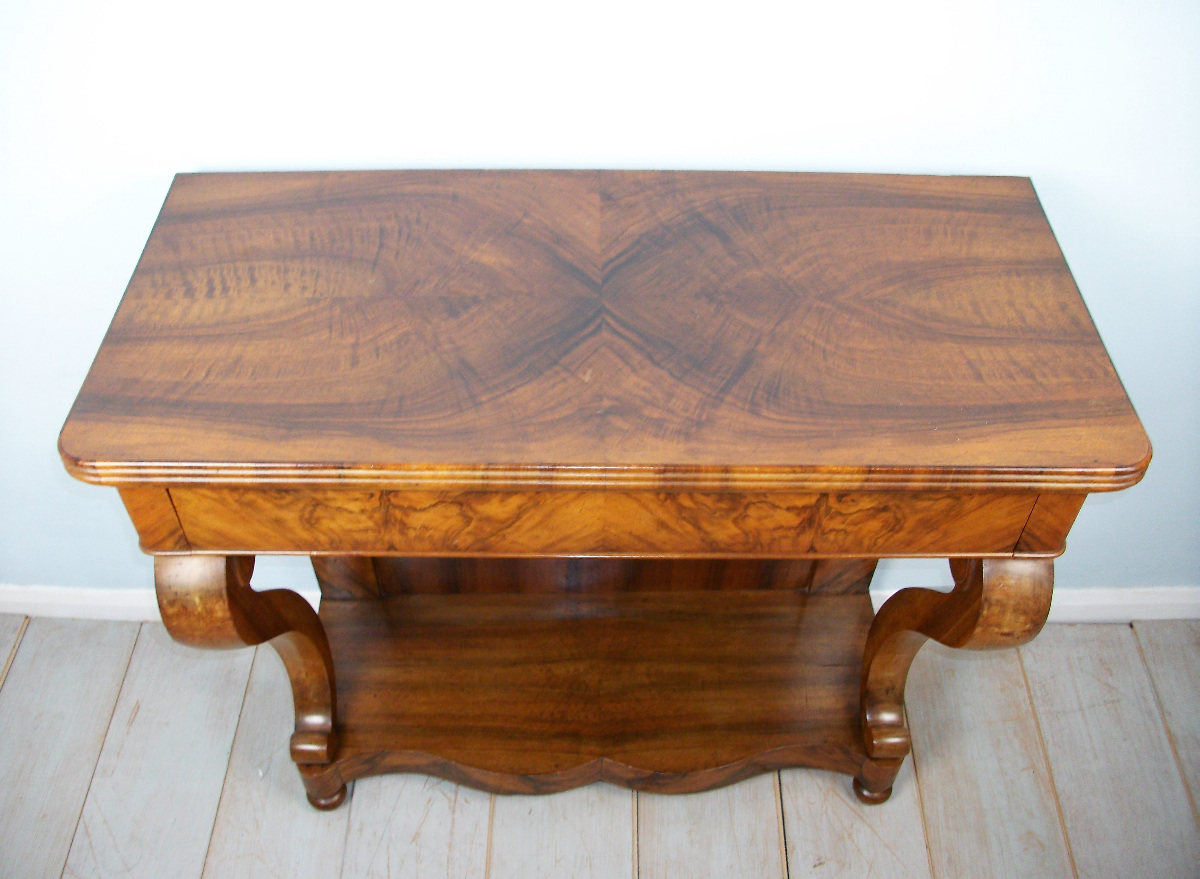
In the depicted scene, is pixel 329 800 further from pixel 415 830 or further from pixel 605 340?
pixel 605 340

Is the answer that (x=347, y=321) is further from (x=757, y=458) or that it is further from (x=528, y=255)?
(x=757, y=458)

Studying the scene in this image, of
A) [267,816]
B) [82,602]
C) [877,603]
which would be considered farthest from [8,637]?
[877,603]

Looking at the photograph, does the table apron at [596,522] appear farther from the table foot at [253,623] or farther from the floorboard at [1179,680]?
the floorboard at [1179,680]

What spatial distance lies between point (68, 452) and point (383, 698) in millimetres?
625

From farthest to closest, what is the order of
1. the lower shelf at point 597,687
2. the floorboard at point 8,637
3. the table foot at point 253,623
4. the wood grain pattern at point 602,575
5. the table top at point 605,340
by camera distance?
1. the floorboard at point 8,637
2. the wood grain pattern at point 602,575
3. the lower shelf at point 597,687
4. the table foot at point 253,623
5. the table top at point 605,340

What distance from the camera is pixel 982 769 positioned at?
140cm

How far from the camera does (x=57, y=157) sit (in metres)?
1.09

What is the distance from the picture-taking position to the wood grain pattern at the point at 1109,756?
132 cm

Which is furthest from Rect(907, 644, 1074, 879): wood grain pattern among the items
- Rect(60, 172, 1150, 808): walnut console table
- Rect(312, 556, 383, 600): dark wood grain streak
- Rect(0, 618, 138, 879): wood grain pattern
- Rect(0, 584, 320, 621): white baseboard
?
Rect(0, 618, 138, 879): wood grain pattern

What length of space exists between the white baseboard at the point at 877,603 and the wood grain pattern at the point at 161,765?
0.06 metres

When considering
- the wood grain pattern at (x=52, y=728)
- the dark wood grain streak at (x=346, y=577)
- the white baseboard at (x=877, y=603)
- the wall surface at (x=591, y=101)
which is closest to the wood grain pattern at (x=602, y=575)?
the dark wood grain streak at (x=346, y=577)

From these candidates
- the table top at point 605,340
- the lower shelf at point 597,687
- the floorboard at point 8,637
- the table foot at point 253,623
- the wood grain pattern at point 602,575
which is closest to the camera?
the table top at point 605,340

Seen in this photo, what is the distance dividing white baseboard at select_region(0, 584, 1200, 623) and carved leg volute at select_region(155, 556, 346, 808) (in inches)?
12.7

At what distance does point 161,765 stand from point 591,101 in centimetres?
107
